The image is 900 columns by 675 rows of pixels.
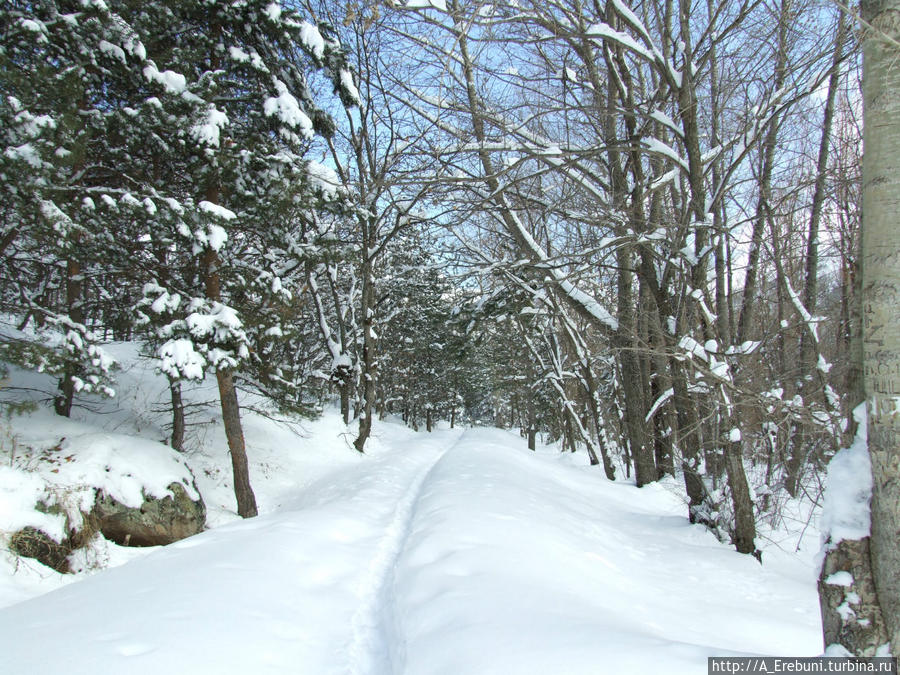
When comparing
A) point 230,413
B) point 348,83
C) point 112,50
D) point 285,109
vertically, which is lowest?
point 230,413

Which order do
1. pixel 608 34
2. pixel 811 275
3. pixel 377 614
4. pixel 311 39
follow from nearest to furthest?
pixel 377 614
pixel 608 34
pixel 311 39
pixel 811 275

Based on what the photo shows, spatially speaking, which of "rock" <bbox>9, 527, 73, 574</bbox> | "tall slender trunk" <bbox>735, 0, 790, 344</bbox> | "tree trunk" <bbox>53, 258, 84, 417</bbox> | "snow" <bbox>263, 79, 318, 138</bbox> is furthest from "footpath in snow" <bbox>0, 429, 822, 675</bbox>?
"snow" <bbox>263, 79, 318, 138</bbox>

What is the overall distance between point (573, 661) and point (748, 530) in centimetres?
473

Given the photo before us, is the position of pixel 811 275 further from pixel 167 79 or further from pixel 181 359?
pixel 167 79

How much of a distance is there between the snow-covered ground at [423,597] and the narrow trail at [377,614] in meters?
0.02

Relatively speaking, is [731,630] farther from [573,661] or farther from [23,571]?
[23,571]

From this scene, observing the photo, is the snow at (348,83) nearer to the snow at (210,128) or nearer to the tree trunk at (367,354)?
the snow at (210,128)

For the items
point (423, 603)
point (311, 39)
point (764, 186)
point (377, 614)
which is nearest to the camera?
point (423, 603)

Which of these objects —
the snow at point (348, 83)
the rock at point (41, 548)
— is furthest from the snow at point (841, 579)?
the snow at point (348, 83)

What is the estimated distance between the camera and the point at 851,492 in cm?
210

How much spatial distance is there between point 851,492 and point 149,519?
27.9 feet

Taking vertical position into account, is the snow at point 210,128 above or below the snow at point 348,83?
below

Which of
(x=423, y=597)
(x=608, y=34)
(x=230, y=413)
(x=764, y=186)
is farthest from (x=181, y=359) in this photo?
(x=764, y=186)

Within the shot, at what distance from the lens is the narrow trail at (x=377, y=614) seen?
303cm
